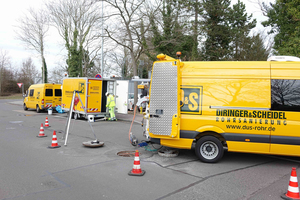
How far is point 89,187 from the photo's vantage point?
4629 mm

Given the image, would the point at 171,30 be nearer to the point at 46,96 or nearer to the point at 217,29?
the point at 217,29

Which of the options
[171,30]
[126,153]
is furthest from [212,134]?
[171,30]

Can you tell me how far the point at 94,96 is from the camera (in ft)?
48.9

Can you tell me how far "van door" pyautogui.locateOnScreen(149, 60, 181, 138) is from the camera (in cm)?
634

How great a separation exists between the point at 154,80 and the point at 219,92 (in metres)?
1.77

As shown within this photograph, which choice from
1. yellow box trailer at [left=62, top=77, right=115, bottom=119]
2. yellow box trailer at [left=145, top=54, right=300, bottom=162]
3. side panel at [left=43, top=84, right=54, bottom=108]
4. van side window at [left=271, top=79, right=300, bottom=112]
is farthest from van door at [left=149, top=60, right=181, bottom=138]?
side panel at [left=43, top=84, right=54, bottom=108]

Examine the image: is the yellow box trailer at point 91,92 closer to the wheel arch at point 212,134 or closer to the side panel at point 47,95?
the side panel at point 47,95

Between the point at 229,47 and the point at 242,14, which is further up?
the point at 242,14

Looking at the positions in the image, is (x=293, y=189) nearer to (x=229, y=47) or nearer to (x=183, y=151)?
(x=183, y=151)

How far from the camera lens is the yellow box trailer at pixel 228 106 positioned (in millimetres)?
5945

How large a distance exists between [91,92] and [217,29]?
1327 cm

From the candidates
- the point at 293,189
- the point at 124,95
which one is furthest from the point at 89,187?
the point at 124,95

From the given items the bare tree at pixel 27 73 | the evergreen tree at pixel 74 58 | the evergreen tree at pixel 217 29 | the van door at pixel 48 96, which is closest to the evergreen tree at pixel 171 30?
the evergreen tree at pixel 217 29

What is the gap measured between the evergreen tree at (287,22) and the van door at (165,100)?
9.40 meters
